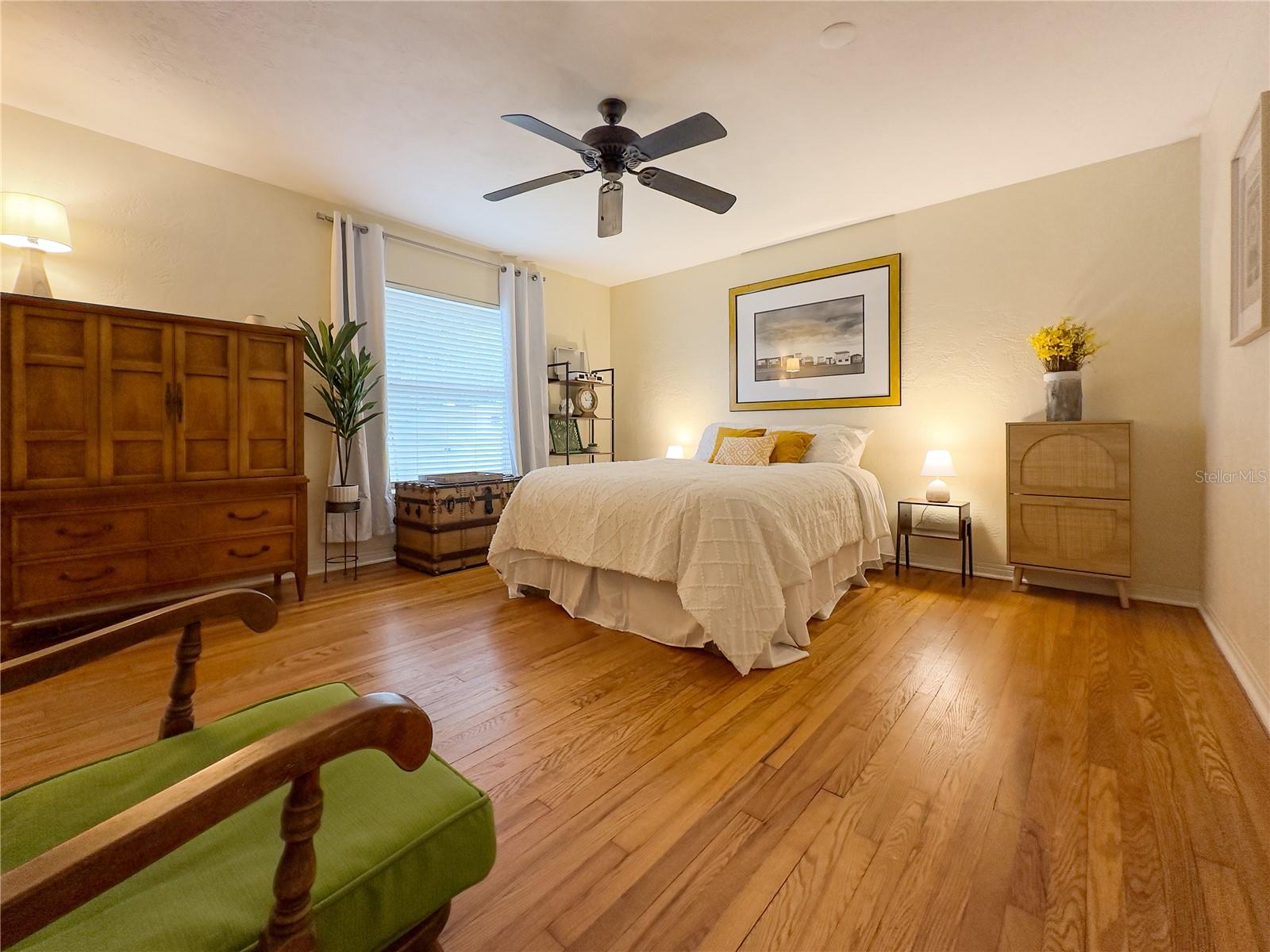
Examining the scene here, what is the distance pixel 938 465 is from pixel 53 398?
4.83 metres

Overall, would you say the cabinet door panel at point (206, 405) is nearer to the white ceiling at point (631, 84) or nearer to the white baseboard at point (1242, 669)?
the white ceiling at point (631, 84)

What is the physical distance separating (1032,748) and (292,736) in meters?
2.00

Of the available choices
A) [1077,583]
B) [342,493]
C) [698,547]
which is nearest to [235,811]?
[698,547]

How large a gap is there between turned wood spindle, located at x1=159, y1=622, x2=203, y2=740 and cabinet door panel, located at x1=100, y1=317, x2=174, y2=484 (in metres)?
2.14

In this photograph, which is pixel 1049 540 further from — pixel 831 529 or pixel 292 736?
pixel 292 736

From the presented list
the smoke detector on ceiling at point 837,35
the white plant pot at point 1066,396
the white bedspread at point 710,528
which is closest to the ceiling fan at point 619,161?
the smoke detector on ceiling at point 837,35

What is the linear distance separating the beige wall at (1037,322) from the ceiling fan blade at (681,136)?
2.29 metres

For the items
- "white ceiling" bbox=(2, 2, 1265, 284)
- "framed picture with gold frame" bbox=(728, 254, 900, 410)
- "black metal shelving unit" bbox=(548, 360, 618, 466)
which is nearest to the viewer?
"white ceiling" bbox=(2, 2, 1265, 284)

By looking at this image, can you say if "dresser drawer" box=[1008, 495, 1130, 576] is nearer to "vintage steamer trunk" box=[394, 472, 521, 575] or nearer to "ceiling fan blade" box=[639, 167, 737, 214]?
"ceiling fan blade" box=[639, 167, 737, 214]

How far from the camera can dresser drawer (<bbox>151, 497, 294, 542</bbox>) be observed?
261 centimetres

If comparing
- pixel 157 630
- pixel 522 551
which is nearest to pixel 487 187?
pixel 522 551

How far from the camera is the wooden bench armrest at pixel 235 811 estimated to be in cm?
45

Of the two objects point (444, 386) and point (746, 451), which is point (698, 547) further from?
point (444, 386)

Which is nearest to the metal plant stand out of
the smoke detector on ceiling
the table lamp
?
the table lamp
